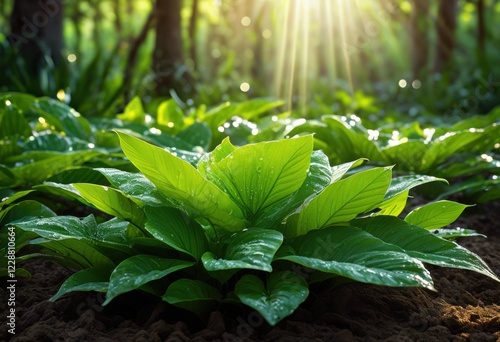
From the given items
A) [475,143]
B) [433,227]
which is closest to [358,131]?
[475,143]

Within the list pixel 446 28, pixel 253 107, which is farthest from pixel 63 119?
pixel 446 28

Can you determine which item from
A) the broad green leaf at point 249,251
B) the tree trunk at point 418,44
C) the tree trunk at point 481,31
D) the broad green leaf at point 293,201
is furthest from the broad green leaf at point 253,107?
the tree trunk at point 418,44

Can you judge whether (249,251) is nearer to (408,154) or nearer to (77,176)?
(77,176)

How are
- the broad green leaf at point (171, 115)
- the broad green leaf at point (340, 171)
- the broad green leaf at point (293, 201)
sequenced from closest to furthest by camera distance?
the broad green leaf at point (293, 201) → the broad green leaf at point (340, 171) → the broad green leaf at point (171, 115)

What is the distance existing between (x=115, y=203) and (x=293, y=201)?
0.57m

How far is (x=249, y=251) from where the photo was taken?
168 cm

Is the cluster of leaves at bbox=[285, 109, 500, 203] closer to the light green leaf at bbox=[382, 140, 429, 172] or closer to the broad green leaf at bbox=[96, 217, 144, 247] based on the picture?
the light green leaf at bbox=[382, 140, 429, 172]

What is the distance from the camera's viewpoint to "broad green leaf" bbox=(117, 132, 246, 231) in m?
1.80

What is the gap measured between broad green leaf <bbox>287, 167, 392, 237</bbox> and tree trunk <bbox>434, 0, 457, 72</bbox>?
29.7ft

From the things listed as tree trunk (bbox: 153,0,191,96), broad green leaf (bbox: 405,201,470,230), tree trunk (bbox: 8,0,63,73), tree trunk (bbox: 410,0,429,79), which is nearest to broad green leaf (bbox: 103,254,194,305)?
broad green leaf (bbox: 405,201,470,230)

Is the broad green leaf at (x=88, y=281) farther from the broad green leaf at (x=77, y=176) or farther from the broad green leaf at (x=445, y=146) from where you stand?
the broad green leaf at (x=445, y=146)

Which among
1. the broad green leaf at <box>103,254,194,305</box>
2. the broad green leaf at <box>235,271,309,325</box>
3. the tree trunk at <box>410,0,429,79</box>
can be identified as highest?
the broad green leaf at <box>103,254,194,305</box>

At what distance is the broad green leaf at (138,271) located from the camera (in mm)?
1641

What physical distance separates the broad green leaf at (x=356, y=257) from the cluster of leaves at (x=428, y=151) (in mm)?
1404
